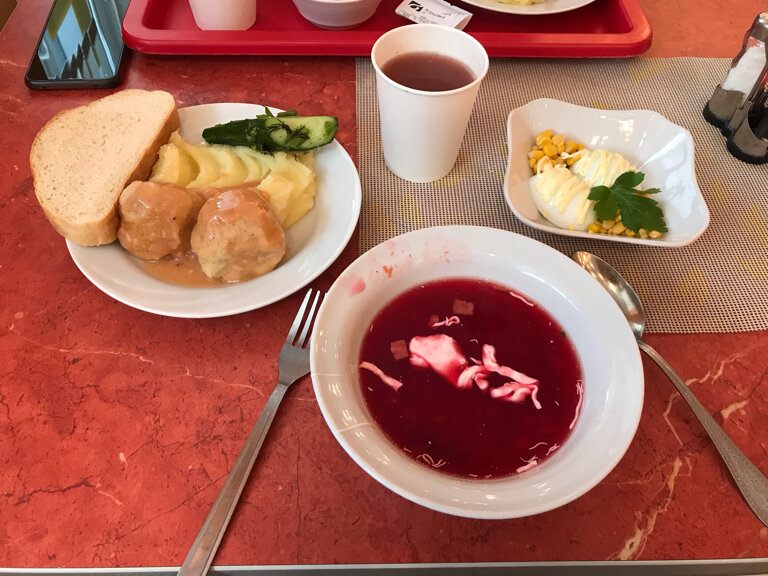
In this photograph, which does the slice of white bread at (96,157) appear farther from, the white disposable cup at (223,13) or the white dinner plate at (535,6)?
the white dinner plate at (535,6)

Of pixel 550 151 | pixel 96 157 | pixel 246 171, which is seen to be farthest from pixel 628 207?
pixel 96 157

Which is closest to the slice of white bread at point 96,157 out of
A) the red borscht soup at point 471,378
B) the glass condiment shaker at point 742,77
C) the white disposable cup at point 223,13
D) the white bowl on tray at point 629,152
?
the white disposable cup at point 223,13

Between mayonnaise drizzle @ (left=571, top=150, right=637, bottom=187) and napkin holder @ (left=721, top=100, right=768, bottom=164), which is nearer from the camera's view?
mayonnaise drizzle @ (left=571, top=150, right=637, bottom=187)

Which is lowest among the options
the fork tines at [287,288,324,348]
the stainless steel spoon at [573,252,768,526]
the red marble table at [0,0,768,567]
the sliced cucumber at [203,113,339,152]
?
the red marble table at [0,0,768,567]

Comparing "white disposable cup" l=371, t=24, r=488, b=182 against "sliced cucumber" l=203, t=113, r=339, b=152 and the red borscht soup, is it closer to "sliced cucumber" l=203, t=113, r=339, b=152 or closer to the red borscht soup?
"sliced cucumber" l=203, t=113, r=339, b=152

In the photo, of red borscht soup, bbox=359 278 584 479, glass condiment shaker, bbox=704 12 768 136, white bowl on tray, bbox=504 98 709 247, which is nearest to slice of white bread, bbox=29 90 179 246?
red borscht soup, bbox=359 278 584 479

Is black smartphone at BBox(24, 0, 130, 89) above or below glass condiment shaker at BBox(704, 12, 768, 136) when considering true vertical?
below

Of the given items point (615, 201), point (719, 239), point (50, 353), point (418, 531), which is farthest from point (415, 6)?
point (418, 531)

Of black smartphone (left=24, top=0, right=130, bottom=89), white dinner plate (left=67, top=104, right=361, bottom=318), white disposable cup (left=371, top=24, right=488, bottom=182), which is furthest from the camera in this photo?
black smartphone (left=24, top=0, right=130, bottom=89)

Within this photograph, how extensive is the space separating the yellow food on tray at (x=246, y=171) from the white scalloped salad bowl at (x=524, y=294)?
13.8 inches

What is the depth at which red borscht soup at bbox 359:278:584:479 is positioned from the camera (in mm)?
925

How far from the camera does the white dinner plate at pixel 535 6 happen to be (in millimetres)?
1827

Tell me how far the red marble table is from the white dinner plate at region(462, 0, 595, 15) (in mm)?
1158

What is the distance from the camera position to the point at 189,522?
0.95m
